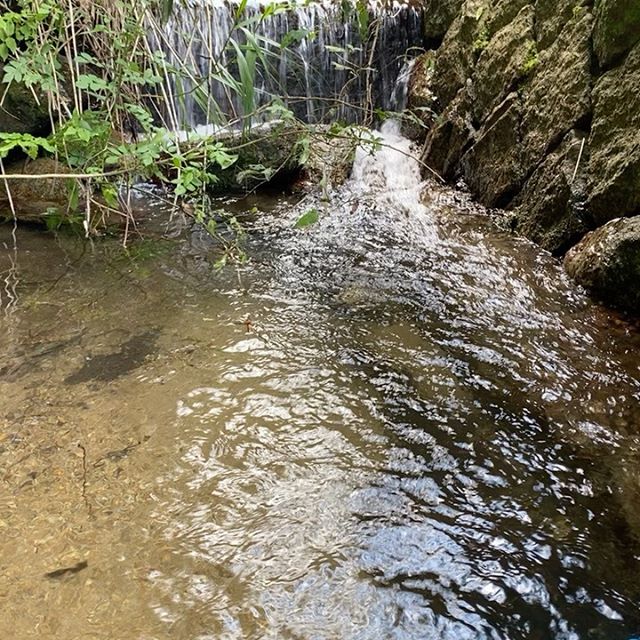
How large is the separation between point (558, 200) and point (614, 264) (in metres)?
1.05

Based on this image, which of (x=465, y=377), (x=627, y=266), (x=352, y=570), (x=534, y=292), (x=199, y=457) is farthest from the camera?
(x=534, y=292)

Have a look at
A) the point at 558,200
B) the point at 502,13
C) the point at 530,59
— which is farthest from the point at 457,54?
the point at 558,200

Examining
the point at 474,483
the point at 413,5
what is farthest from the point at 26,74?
the point at 413,5

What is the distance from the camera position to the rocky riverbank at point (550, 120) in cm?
352

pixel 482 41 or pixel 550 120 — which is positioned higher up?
pixel 482 41

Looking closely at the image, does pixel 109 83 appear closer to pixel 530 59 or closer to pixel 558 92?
pixel 558 92

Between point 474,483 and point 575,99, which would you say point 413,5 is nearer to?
point 575,99

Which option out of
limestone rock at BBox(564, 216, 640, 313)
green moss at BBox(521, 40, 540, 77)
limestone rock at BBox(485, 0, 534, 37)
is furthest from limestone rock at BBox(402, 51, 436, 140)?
limestone rock at BBox(564, 216, 640, 313)

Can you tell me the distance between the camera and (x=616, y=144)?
362 centimetres

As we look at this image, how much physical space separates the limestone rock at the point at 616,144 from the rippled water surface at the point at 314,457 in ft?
2.25

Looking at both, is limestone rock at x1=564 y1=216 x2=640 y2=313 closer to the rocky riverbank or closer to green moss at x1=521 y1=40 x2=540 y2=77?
the rocky riverbank

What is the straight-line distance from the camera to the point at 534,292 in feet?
11.5

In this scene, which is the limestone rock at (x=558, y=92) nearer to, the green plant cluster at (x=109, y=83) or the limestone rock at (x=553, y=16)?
the limestone rock at (x=553, y=16)

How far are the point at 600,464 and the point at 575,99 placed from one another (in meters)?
3.25
